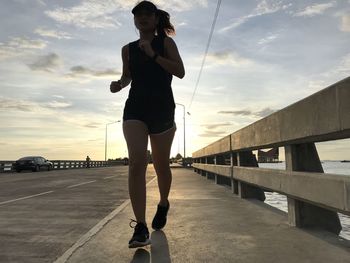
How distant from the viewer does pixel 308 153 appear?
15.6ft

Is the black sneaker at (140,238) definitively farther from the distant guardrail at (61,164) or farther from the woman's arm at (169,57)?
the distant guardrail at (61,164)

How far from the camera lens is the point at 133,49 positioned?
467cm

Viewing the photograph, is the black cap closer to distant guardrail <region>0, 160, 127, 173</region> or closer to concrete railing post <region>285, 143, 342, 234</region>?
concrete railing post <region>285, 143, 342, 234</region>

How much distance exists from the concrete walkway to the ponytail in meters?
2.14

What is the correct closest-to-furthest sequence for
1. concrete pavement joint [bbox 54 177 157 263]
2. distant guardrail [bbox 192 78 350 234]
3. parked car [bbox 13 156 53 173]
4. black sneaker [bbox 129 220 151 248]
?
distant guardrail [bbox 192 78 350 234] < concrete pavement joint [bbox 54 177 157 263] < black sneaker [bbox 129 220 151 248] < parked car [bbox 13 156 53 173]

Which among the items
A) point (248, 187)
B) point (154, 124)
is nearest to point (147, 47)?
point (154, 124)

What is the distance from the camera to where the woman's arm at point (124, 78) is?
4.78 m

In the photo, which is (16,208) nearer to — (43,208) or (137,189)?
(43,208)

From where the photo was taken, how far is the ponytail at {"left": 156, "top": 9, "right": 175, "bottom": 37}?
479 centimetres

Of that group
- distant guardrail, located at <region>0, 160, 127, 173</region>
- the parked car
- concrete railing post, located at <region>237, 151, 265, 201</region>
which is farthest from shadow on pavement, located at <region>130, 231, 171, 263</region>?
the parked car

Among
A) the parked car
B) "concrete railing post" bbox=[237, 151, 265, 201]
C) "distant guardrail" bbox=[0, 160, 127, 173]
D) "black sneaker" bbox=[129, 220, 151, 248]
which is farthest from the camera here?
the parked car

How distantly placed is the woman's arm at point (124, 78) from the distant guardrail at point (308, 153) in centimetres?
175

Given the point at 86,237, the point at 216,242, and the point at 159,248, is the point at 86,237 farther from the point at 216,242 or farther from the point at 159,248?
the point at 216,242

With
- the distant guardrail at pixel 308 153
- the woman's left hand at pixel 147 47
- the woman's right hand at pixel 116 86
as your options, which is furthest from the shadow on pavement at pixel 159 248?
the woman's left hand at pixel 147 47
